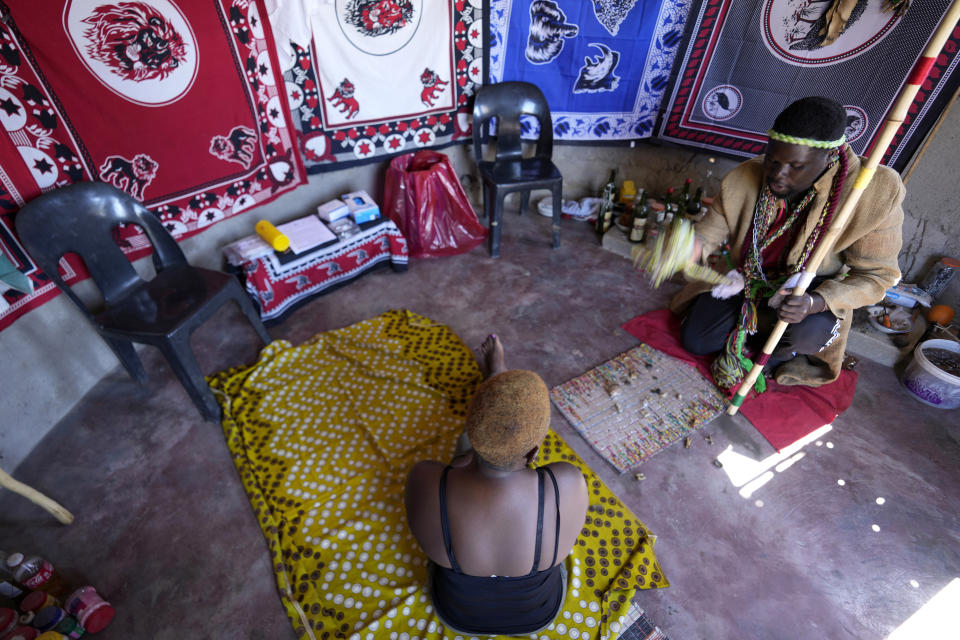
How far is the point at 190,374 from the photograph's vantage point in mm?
2004

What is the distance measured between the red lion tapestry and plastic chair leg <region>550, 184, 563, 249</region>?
176 centimetres

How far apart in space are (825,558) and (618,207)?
2.66 meters

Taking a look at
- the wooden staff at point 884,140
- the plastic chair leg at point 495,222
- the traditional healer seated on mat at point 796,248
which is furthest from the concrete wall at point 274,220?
the wooden staff at point 884,140

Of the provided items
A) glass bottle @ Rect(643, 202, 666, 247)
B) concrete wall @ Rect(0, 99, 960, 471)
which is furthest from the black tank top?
glass bottle @ Rect(643, 202, 666, 247)

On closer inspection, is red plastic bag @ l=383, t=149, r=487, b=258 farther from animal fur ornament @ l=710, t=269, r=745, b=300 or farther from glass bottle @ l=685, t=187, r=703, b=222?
animal fur ornament @ l=710, t=269, r=745, b=300

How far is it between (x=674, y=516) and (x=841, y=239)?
4.45 ft

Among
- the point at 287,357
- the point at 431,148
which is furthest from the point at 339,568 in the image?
the point at 431,148

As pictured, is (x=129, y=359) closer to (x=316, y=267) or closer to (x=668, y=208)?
(x=316, y=267)

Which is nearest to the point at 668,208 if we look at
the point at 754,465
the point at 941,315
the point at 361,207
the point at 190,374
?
the point at 941,315

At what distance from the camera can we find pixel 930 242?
2561mm

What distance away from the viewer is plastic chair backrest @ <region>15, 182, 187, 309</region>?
6.10 feet

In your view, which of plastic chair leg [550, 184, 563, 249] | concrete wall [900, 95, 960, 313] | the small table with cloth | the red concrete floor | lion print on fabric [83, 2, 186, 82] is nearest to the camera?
the red concrete floor

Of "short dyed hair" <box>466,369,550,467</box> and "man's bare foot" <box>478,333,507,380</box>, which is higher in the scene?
"short dyed hair" <box>466,369,550,467</box>

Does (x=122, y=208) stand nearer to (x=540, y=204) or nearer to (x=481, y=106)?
(x=481, y=106)
